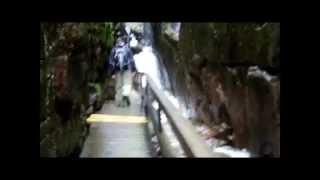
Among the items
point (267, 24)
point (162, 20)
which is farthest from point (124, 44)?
point (267, 24)

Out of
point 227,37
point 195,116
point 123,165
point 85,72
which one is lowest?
point 123,165

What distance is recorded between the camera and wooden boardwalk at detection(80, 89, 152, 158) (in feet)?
10.3

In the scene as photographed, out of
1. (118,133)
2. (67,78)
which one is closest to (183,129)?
(118,133)

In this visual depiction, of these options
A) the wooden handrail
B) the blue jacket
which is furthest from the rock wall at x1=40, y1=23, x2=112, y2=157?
the wooden handrail

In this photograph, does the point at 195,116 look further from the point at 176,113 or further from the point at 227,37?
the point at 227,37

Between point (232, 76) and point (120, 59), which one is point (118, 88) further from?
point (232, 76)

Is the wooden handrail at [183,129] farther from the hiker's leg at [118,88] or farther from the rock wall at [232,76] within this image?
the hiker's leg at [118,88]

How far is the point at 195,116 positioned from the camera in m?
3.24

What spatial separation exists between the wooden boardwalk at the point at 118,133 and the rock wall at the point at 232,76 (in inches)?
12.6

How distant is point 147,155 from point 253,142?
2.21ft

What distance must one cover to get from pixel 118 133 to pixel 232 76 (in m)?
0.82

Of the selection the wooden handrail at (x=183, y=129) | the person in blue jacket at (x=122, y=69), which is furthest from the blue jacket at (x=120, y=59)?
the wooden handrail at (x=183, y=129)

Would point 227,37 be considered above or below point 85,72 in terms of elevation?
above

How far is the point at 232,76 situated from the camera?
327 cm
